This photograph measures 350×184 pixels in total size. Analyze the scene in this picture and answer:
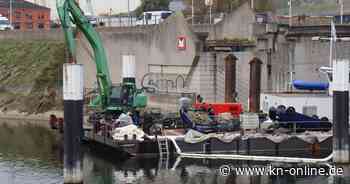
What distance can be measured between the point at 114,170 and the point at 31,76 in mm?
28248

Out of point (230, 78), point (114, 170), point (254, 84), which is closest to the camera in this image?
point (114, 170)

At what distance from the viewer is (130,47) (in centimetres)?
5828

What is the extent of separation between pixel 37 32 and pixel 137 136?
34384 mm

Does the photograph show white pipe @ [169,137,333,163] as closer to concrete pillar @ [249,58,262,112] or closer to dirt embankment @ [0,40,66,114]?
concrete pillar @ [249,58,262,112]

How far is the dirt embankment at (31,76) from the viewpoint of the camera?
200ft

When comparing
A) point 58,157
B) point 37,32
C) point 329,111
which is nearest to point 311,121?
point 329,111

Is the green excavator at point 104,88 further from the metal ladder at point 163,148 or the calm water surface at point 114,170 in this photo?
the metal ladder at point 163,148

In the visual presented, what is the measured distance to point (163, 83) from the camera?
56219mm

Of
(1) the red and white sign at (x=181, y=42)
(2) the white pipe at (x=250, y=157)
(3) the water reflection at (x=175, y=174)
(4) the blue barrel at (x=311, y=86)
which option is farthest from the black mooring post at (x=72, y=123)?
(1) the red and white sign at (x=181, y=42)

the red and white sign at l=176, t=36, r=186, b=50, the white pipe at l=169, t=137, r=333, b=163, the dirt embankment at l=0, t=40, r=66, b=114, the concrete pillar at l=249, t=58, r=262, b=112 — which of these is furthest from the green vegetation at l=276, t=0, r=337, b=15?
the white pipe at l=169, t=137, r=333, b=163

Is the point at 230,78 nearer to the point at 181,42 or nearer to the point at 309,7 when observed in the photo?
the point at 181,42

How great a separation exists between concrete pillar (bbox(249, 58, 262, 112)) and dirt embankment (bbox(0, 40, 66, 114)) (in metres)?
16.4

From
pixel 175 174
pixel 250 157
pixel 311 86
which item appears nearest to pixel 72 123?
pixel 175 174

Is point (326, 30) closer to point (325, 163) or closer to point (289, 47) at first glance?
point (289, 47)
